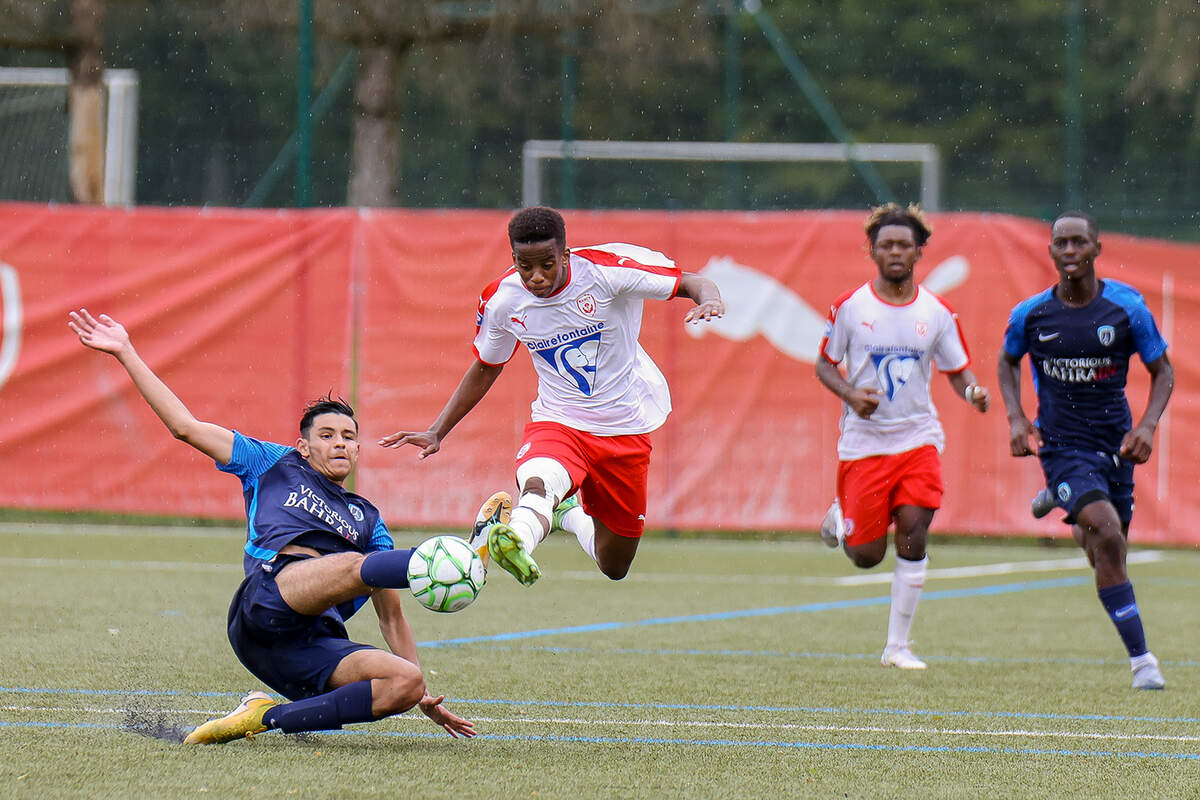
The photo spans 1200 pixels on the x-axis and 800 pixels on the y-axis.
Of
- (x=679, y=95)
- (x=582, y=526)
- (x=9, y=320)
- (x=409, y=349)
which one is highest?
(x=679, y=95)

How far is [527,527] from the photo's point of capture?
5.92 metres

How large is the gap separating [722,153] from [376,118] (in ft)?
13.8

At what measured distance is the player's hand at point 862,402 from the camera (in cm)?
824

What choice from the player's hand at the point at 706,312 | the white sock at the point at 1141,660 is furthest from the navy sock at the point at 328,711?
the white sock at the point at 1141,660

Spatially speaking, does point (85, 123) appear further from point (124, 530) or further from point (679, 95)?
point (679, 95)

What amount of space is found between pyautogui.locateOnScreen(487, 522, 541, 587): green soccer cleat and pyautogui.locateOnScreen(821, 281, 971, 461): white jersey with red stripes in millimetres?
3458

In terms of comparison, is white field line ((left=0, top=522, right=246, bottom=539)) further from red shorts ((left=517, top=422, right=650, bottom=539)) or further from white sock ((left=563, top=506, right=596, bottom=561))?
red shorts ((left=517, top=422, right=650, bottom=539))

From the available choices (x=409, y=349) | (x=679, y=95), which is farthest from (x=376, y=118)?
(x=409, y=349)

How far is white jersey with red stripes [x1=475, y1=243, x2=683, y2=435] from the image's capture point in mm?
6918

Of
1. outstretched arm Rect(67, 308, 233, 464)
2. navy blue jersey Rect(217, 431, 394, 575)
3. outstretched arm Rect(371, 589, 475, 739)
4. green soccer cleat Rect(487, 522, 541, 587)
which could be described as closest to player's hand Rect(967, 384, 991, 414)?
green soccer cleat Rect(487, 522, 541, 587)

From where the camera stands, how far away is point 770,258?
46.1 feet

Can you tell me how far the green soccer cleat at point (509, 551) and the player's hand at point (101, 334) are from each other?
4.75 feet

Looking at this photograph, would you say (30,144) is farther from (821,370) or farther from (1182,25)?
(1182,25)

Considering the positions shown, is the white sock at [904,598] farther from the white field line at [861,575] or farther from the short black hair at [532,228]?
the white field line at [861,575]
